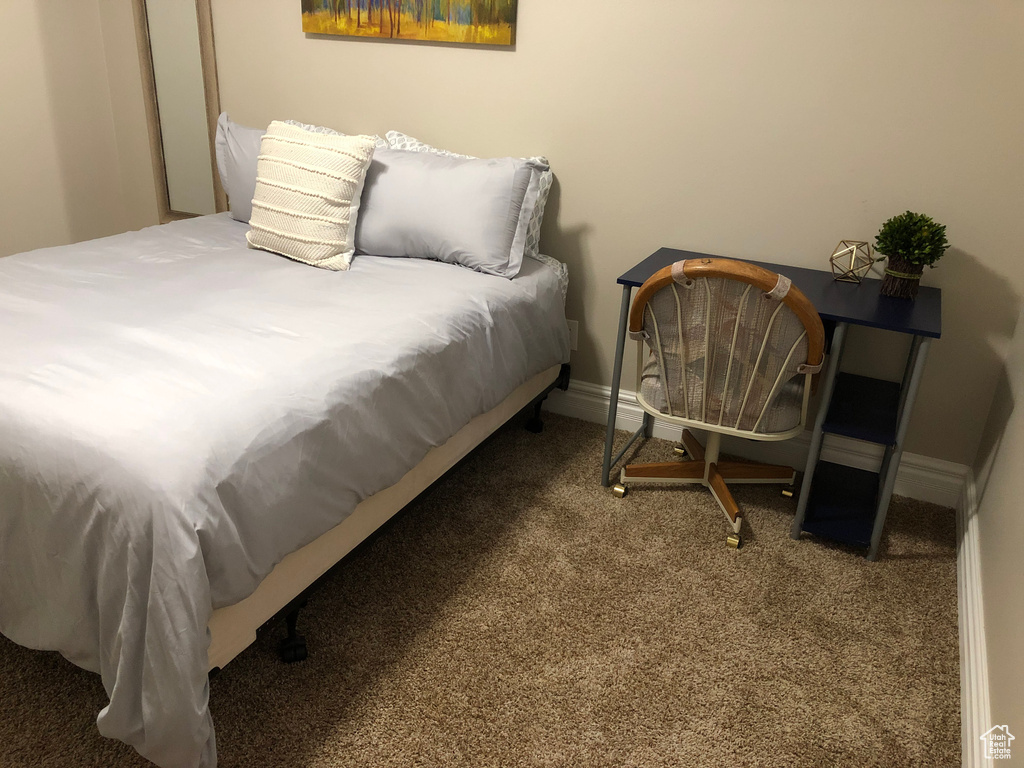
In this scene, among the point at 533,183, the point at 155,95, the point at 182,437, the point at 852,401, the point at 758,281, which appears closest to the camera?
the point at 182,437

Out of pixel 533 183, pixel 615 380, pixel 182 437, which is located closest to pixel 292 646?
pixel 182 437

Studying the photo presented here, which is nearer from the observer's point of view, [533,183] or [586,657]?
[586,657]

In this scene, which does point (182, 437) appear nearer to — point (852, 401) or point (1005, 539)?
point (1005, 539)

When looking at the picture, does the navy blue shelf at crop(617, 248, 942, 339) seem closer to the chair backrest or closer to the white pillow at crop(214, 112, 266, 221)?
the chair backrest

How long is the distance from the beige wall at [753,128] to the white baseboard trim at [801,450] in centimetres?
6

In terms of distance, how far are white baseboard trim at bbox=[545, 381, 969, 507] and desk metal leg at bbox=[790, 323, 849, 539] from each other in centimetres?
40

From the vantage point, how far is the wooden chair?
72.7 inches

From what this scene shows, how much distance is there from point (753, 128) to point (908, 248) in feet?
2.05

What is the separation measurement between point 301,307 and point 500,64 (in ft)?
4.19

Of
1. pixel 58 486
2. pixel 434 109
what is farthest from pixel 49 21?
pixel 58 486

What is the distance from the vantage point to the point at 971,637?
175cm

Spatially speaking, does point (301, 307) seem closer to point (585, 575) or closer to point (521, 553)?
point (521, 553)

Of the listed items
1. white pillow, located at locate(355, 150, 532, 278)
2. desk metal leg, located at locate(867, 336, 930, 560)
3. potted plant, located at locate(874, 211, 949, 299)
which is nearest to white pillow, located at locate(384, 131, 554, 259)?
white pillow, located at locate(355, 150, 532, 278)

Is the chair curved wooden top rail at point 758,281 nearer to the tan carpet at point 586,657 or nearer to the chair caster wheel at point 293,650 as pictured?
the tan carpet at point 586,657
